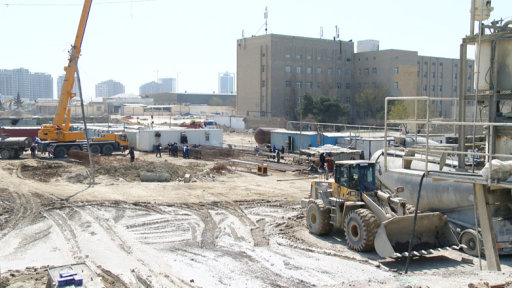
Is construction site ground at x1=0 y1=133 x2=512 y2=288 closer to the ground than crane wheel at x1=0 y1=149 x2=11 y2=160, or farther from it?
closer to the ground

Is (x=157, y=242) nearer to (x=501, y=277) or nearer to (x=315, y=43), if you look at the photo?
(x=501, y=277)

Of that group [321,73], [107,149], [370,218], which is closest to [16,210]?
[370,218]

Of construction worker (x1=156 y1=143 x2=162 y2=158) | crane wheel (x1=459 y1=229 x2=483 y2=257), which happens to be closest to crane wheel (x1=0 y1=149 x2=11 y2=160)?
construction worker (x1=156 y1=143 x2=162 y2=158)

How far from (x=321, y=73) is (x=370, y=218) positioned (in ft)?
213

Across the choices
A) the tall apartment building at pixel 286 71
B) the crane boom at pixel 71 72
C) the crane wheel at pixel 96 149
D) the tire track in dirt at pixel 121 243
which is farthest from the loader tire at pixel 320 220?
the tall apartment building at pixel 286 71

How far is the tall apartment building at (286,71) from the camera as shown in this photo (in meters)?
72.3

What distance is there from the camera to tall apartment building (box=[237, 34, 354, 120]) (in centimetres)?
7231

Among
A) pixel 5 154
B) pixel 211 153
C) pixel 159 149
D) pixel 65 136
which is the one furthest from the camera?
pixel 159 149

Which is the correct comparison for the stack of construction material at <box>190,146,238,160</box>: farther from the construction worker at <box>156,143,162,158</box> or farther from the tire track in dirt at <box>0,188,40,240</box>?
the tire track in dirt at <box>0,188,40,240</box>

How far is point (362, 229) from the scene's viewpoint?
13.7 m

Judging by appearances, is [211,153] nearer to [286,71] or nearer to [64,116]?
[64,116]

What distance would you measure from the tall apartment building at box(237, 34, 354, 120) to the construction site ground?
4710cm

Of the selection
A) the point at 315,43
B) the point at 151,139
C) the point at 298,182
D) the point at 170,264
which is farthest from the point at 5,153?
the point at 315,43

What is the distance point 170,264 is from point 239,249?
2185 mm
